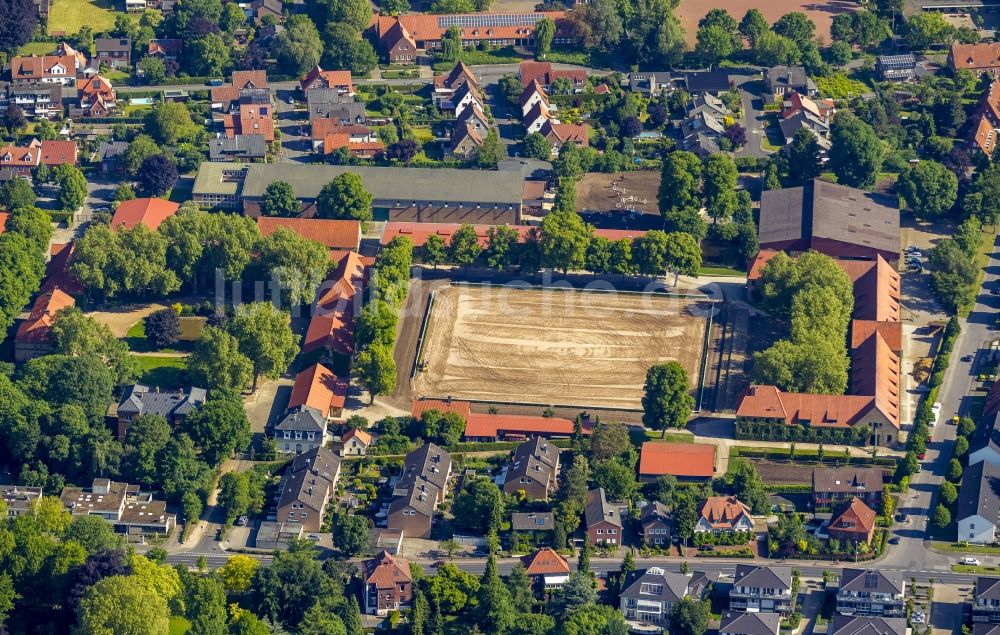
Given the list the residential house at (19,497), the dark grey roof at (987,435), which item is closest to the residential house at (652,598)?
the dark grey roof at (987,435)

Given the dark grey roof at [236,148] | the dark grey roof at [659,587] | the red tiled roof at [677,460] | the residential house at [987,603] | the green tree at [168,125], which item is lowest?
the residential house at [987,603]

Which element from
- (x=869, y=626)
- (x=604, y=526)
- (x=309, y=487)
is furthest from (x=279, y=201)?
(x=869, y=626)

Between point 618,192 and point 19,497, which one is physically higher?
point 618,192

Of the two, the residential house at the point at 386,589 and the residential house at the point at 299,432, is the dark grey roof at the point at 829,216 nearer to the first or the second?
the residential house at the point at 299,432

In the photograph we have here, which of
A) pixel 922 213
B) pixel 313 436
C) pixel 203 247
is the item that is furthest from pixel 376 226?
pixel 922 213

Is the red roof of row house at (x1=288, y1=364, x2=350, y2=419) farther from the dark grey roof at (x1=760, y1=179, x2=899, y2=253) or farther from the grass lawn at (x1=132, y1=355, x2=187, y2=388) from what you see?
the dark grey roof at (x1=760, y1=179, x2=899, y2=253)

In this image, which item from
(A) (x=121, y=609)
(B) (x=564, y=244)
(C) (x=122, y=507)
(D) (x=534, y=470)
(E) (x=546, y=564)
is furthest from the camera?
(B) (x=564, y=244)

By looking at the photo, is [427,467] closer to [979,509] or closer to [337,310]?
[337,310]
